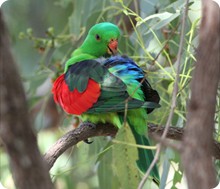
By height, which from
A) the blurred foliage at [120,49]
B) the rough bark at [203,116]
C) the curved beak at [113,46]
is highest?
the rough bark at [203,116]

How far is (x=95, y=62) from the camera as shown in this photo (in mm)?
1963

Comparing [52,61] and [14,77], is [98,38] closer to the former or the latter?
[52,61]

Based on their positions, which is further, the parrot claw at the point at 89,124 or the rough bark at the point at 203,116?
the parrot claw at the point at 89,124

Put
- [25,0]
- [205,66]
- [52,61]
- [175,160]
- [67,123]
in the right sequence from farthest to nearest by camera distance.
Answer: [25,0]
[52,61]
[67,123]
[175,160]
[205,66]

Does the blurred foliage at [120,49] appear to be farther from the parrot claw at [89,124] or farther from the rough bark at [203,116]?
the rough bark at [203,116]

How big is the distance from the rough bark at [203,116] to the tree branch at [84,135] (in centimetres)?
59

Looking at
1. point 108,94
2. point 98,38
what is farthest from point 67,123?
point 108,94

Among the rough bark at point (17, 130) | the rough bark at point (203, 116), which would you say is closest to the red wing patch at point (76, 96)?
the rough bark at point (203, 116)

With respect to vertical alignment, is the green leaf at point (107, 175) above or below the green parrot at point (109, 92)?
below

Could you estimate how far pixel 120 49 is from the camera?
2.45m

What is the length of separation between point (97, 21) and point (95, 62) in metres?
0.49

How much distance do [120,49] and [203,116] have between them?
158 centimetres

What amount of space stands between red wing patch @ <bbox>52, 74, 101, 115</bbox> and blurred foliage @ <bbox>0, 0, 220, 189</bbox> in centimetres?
15

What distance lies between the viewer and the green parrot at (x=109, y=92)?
1840 mm
